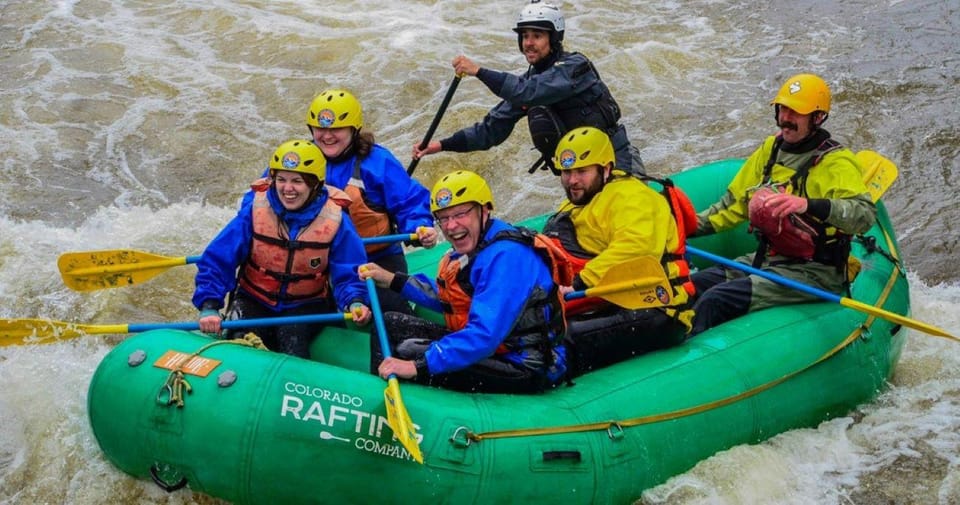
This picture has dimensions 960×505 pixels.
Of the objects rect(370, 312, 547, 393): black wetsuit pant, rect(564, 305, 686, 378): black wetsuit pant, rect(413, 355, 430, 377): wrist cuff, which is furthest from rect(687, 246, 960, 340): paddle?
rect(413, 355, 430, 377): wrist cuff

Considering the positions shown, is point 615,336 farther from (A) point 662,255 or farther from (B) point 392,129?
(B) point 392,129

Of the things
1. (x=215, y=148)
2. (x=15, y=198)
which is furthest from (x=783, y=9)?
(x=15, y=198)

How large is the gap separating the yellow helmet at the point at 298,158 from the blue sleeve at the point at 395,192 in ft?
2.49

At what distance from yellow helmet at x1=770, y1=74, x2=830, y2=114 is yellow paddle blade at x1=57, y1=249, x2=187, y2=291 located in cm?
294

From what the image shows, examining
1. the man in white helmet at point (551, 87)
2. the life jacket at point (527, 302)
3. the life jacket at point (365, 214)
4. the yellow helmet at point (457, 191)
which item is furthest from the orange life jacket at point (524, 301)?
the man in white helmet at point (551, 87)

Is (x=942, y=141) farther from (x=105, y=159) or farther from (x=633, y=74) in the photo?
(x=105, y=159)

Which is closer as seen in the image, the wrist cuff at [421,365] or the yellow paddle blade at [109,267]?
the wrist cuff at [421,365]

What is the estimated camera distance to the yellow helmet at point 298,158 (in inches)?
181

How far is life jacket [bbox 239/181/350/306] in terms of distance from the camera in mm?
4746

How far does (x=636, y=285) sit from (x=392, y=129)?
5.66 meters

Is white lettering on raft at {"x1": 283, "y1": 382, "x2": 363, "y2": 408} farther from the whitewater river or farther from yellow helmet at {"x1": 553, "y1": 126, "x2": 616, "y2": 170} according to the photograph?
yellow helmet at {"x1": 553, "y1": 126, "x2": 616, "y2": 170}

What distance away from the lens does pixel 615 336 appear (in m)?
4.89

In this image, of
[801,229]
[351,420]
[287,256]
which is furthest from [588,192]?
[351,420]

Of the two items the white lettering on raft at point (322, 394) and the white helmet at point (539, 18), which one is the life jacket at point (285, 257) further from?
the white helmet at point (539, 18)
